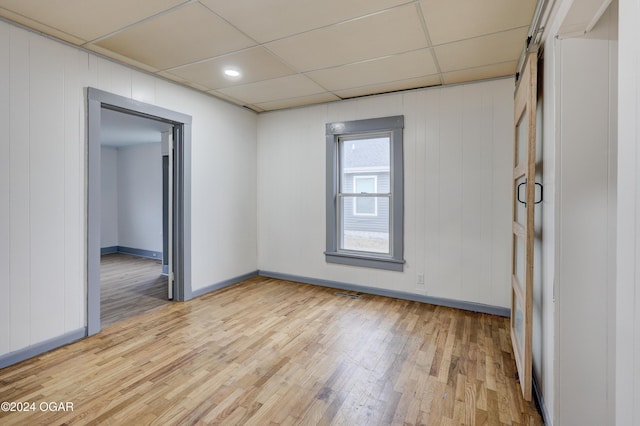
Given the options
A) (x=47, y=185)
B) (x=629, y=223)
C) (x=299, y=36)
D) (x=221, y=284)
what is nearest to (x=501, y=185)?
(x=299, y=36)

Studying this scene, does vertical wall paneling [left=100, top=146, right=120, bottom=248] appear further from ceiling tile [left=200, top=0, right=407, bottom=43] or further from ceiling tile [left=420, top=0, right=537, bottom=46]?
ceiling tile [left=420, top=0, right=537, bottom=46]

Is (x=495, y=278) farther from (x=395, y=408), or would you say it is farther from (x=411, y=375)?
(x=395, y=408)

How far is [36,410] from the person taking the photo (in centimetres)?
190

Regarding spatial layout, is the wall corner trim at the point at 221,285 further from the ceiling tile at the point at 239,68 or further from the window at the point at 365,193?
the ceiling tile at the point at 239,68

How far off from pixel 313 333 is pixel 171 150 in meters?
2.65

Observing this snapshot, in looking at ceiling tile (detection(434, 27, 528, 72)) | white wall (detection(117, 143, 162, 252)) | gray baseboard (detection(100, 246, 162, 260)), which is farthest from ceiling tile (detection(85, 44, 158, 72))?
gray baseboard (detection(100, 246, 162, 260))

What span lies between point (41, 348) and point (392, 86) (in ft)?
13.6

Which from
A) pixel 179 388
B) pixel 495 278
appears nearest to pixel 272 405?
pixel 179 388

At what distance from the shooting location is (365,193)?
4.28 m

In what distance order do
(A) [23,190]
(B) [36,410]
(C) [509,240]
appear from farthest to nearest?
(C) [509,240] → (A) [23,190] → (B) [36,410]

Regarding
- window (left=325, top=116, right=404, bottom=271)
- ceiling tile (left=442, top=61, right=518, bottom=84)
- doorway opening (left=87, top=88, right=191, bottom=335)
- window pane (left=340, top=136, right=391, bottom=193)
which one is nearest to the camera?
doorway opening (left=87, top=88, right=191, bottom=335)

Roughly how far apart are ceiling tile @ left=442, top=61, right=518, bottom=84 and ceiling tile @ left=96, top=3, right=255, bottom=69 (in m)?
2.10

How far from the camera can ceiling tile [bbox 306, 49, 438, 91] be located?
9.85ft

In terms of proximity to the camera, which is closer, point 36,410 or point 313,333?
point 36,410
